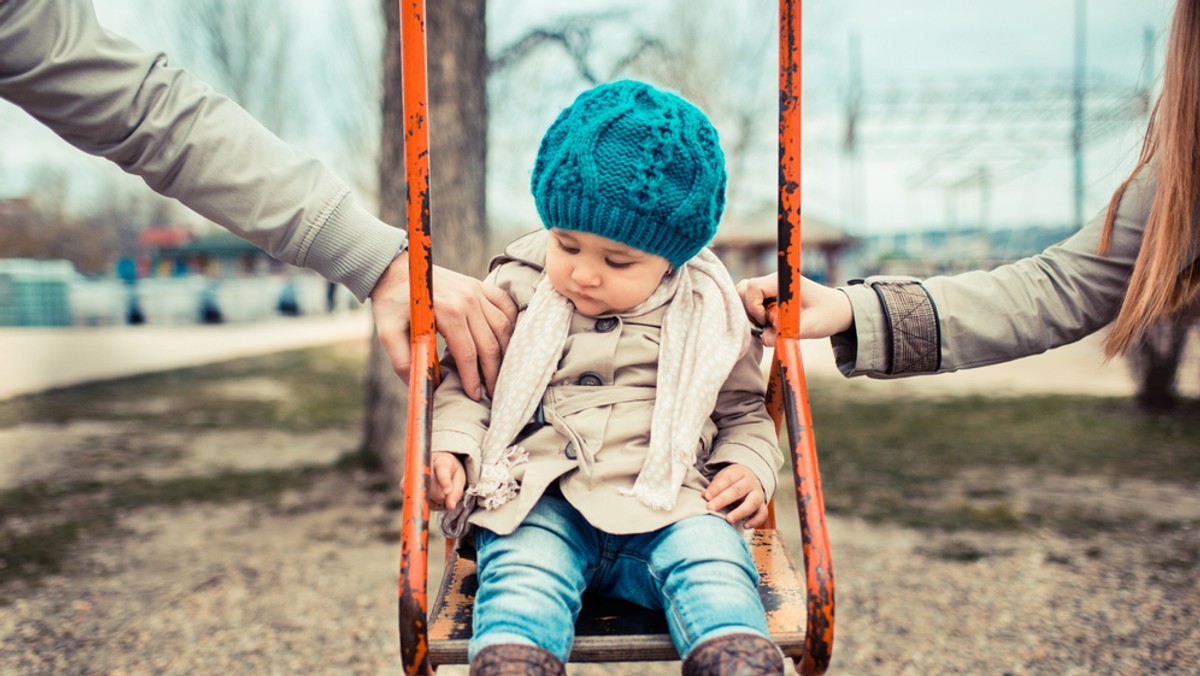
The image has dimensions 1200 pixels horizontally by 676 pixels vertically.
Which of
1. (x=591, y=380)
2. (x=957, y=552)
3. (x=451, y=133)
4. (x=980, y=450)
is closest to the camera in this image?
(x=591, y=380)

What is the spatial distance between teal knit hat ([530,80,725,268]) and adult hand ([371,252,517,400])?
213mm

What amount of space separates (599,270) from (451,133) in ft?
11.1

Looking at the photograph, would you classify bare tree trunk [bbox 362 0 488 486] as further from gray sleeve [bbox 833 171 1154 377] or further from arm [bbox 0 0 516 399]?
gray sleeve [bbox 833 171 1154 377]

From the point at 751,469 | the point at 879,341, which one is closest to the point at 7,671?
the point at 751,469

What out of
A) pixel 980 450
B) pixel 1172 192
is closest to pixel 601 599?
pixel 1172 192

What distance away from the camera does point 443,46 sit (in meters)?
4.68

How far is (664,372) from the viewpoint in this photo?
1.61 meters

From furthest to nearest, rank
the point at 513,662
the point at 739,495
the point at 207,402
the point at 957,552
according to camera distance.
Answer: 1. the point at 207,402
2. the point at 957,552
3. the point at 739,495
4. the point at 513,662

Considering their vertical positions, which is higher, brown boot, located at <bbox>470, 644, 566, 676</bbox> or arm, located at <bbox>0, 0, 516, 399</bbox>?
arm, located at <bbox>0, 0, 516, 399</bbox>

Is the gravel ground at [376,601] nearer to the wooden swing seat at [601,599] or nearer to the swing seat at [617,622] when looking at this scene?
the swing seat at [617,622]

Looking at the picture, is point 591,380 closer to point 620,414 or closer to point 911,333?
point 620,414

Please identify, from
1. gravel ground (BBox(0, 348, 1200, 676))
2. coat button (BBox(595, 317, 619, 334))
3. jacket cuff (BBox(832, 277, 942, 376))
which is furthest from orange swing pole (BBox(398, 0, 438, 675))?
gravel ground (BBox(0, 348, 1200, 676))

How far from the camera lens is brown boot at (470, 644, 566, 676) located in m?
1.22

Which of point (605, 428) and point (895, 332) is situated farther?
point (895, 332)
